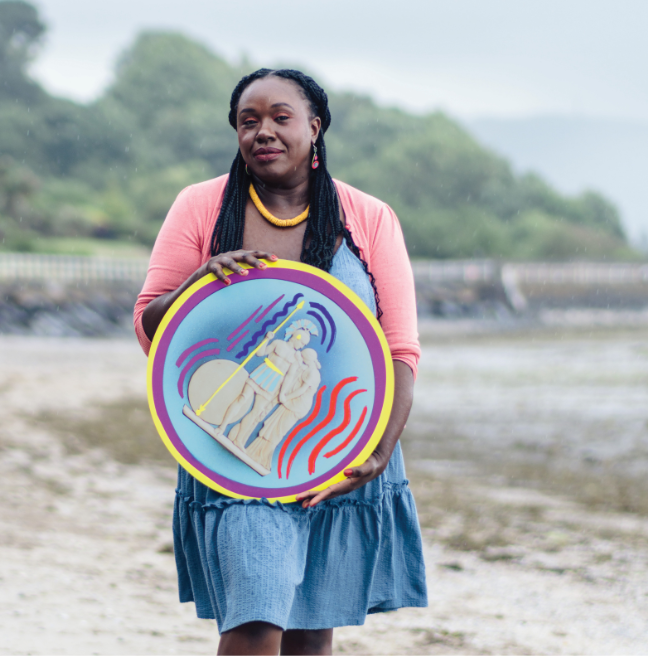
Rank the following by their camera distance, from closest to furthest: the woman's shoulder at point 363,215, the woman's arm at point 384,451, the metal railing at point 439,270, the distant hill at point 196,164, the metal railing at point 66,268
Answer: the woman's arm at point 384,451 → the woman's shoulder at point 363,215 → the metal railing at point 66,268 → the metal railing at point 439,270 → the distant hill at point 196,164

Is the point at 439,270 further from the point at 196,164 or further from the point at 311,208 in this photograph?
the point at 311,208

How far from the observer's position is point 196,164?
206ft

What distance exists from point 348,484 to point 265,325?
426 millimetres

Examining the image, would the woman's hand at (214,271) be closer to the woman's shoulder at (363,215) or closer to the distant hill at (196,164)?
the woman's shoulder at (363,215)

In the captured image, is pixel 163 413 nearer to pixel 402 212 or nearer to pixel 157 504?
pixel 157 504

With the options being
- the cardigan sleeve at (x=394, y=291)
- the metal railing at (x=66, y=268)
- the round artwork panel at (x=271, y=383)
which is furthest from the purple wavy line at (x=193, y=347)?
the metal railing at (x=66, y=268)

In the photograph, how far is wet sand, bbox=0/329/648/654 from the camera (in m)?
3.67

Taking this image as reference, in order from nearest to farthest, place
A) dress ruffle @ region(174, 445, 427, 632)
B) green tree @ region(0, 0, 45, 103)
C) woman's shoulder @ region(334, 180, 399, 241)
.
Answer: dress ruffle @ region(174, 445, 427, 632) < woman's shoulder @ region(334, 180, 399, 241) < green tree @ region(0, 0, 45, 103)

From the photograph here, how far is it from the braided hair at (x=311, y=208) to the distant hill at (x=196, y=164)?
118 feet

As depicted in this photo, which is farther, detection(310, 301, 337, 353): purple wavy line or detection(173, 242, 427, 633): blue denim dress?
detection(310, 301, 337, 353): purple wavy line

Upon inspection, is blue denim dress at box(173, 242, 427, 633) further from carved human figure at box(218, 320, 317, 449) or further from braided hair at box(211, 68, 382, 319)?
carved human figure at box(218, 320, 317, 449)

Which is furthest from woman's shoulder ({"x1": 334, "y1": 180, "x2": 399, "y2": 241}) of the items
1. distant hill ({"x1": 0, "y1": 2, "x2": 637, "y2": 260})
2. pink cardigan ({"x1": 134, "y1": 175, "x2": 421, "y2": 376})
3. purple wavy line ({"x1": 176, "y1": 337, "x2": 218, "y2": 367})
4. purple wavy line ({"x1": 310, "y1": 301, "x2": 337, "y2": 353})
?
distant hill ({"x1": 0, "y1": 2, "x2": 637, "y2": 260})

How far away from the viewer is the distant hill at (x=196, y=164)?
50.7 metres

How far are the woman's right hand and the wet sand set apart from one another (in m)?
1.89
